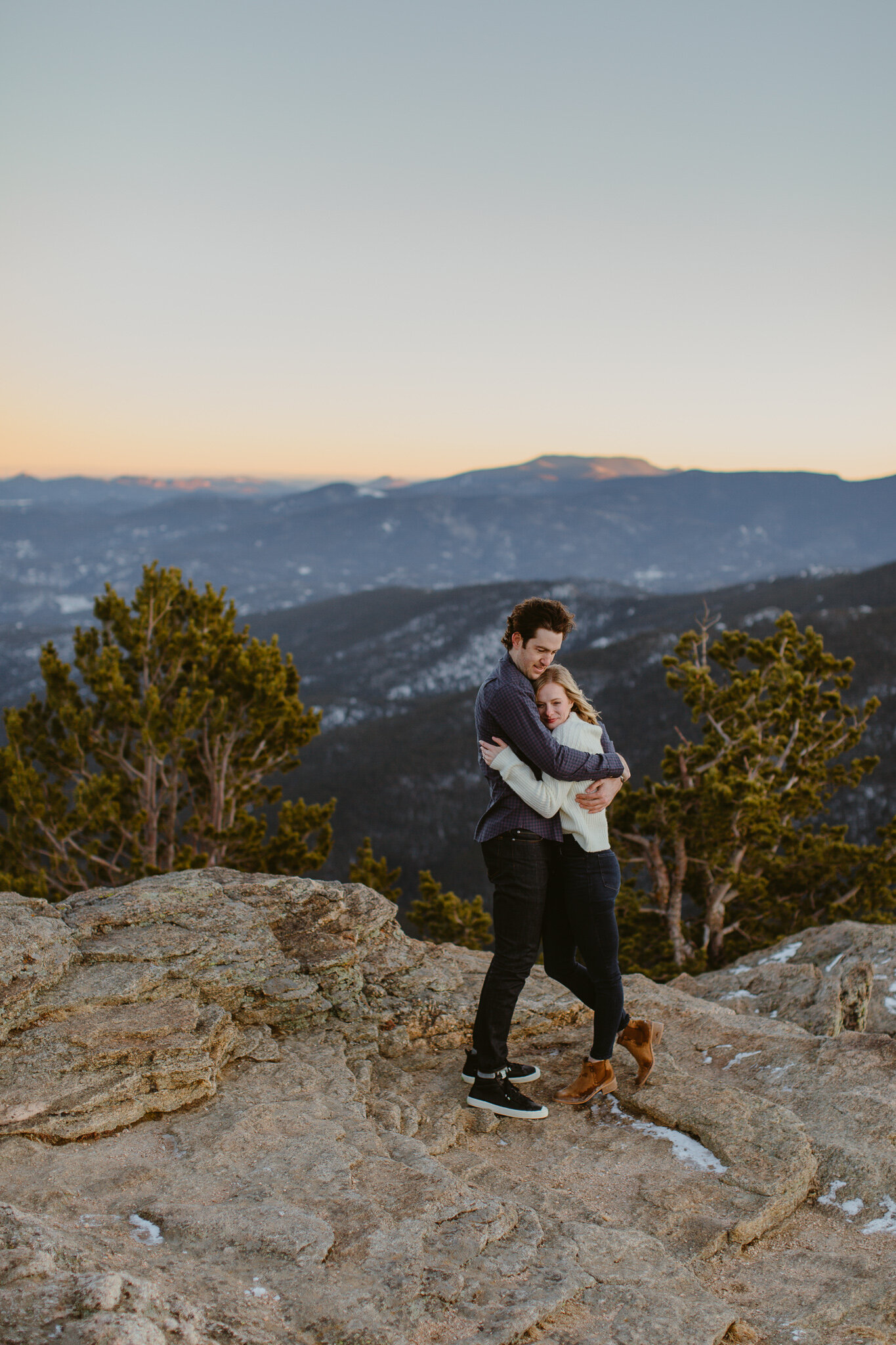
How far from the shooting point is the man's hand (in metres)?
4.06

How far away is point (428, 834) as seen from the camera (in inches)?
4493

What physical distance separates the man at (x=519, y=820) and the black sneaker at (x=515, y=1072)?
134mm

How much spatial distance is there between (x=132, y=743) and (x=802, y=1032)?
38.8ft

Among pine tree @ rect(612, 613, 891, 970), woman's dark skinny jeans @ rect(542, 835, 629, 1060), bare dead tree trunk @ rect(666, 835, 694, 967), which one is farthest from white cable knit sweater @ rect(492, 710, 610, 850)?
bare dead tree trunk @ rect(666, 835, 694, 967)

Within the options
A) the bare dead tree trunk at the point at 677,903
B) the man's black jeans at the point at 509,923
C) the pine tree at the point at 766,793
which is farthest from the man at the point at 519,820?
the bare dead tree trunk at the point at 677,903

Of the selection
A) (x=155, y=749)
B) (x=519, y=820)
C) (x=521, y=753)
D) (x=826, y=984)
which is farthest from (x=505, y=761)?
(x=155, y=749)

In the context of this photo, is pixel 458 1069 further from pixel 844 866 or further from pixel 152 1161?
pixel 844 866

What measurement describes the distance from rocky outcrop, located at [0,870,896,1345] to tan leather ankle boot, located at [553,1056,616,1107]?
0.39 ft

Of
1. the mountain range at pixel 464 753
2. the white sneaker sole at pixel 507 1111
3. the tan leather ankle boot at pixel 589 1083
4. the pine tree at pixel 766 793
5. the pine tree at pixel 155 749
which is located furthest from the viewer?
the mountain range at pixel 464 753

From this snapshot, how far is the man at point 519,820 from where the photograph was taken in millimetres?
3959

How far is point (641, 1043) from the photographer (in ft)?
15.2

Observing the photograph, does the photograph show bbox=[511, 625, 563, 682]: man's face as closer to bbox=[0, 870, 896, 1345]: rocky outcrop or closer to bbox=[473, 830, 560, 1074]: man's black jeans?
bbox=[473, 830, 560, 1074]: man's black jeans

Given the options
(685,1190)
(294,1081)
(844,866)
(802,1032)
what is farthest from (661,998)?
(844,866)

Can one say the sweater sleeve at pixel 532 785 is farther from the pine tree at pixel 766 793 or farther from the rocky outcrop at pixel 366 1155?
the pine tree at pixel 766 793
